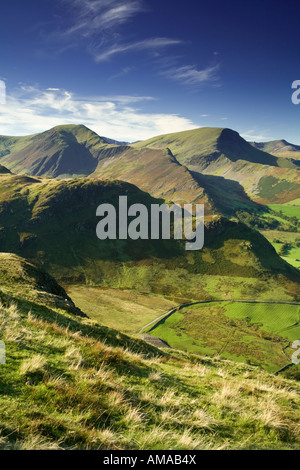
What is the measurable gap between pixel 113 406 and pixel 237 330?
553 ft

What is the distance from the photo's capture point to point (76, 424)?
6172mm

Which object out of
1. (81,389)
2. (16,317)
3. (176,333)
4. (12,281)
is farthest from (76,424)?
(176,333)

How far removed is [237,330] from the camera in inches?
6142

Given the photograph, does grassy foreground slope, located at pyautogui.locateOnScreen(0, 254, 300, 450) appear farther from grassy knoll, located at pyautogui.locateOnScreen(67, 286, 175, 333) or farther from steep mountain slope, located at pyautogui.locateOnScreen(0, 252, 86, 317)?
grassy knoll, located at pyautogui.locateOnScreen(67, 286, 175, 333)

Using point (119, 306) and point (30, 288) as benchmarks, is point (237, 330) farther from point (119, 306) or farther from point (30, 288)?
A: point (30, 288)

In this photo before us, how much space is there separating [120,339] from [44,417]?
40.7ft

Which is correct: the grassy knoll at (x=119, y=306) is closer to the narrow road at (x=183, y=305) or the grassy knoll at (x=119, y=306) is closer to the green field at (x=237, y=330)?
the narrow road at (x=183, y=305)

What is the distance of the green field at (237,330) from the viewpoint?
132 m

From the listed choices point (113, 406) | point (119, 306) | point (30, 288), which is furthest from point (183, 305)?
point (113, 406)

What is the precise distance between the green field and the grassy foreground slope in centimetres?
12834

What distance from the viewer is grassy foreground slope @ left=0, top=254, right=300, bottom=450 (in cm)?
590

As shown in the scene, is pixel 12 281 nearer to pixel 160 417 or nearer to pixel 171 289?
pixel 160 417

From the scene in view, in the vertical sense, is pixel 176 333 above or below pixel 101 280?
below
